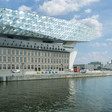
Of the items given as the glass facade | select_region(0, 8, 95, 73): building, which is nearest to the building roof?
select_region(0, 8, 95, 73): building

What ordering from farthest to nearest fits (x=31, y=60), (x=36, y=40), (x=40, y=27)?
(x=36, y=40) < (x=40, y=27) < (x=31, y=60)

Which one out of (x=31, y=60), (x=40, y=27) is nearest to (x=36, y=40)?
(x=40, y=27)

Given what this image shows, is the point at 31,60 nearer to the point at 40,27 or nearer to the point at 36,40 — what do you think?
the point at 36,40

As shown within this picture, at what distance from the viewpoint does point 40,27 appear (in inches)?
3196

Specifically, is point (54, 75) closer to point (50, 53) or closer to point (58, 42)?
point (50, 53)

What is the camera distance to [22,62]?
72312 mm

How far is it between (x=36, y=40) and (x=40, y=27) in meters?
6.75

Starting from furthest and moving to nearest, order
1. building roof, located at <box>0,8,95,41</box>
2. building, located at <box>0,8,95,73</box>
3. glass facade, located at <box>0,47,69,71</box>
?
1. building roof, located at <box>0,8,95,41</box>
2. building, located at <box>0,8,95,73</box>
3. glass facade, located at <box>0,47,69,71</box>

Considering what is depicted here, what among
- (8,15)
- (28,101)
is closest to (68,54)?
(8,15)

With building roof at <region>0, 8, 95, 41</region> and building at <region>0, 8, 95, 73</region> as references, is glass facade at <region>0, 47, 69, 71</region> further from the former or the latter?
building roof at <region>0, 8, 95, 41</region>

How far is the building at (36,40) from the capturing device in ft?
230

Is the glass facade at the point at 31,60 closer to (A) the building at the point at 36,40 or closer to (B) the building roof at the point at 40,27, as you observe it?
(A) the building at the point at 36,40

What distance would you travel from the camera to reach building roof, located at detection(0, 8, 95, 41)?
7250 centimetres

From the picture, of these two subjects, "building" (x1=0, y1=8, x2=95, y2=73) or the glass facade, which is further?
"building" (x1=0, y1=8, x2=95, y2=73)
